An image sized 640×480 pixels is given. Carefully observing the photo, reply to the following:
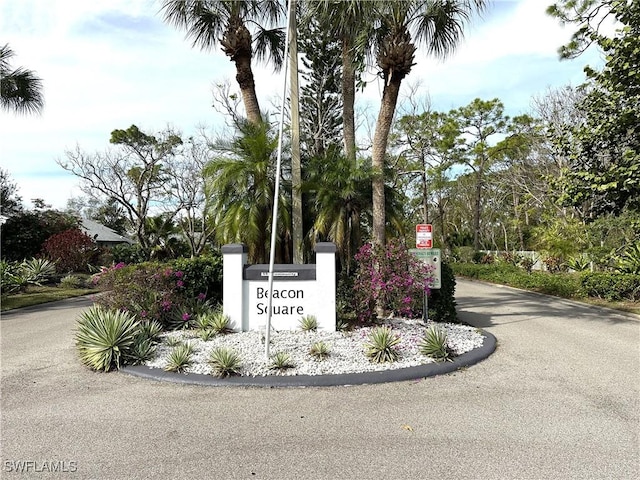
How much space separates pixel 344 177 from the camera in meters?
10.5

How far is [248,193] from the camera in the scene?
10617mm

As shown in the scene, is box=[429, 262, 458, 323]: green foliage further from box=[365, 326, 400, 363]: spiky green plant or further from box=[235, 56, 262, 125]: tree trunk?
box=[235, 56, 262, 125]: tree trunk

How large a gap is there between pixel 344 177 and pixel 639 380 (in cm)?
666

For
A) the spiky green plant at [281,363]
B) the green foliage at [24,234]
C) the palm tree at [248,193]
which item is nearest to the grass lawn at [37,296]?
the green foliage at [24,234]

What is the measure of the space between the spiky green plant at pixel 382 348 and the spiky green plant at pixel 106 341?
11.5ft

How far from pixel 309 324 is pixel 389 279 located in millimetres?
1635

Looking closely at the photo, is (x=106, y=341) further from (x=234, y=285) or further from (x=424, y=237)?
(x=424, y=237)

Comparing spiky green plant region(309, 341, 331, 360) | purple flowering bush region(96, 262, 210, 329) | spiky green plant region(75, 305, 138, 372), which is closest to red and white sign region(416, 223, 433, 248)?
spiky green plant region(309, 341, 331, 360)

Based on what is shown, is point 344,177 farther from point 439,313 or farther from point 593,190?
point 593,190

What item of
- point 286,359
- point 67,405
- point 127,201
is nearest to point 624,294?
point 286,359

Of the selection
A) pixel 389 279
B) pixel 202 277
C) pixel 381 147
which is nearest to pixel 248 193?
pixel 202 277

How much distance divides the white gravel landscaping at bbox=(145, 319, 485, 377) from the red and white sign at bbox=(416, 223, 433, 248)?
148cm

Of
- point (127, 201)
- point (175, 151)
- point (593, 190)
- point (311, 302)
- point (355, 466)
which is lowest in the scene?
point (355, 466)

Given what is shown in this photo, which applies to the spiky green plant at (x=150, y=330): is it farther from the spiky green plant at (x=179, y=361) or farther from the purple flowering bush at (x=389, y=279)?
the purple flowering bush at (x=389, y=279)
